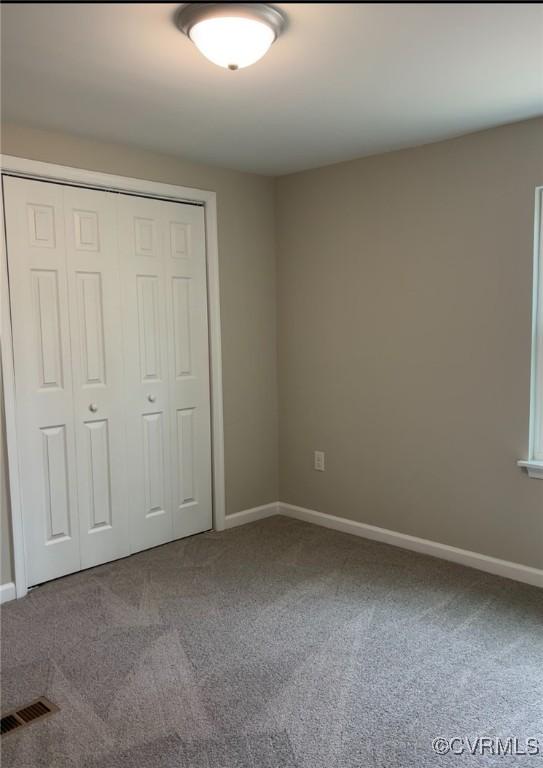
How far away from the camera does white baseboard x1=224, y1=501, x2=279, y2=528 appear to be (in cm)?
403

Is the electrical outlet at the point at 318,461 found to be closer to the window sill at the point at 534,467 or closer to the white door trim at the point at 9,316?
the white door trim at the point at 9,316

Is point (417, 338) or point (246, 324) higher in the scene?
point (246, 324)

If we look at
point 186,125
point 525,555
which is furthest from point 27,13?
point 525,555

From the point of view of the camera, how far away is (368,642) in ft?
8.49

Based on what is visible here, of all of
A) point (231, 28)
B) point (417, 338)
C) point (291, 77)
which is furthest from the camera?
point (417, 338)

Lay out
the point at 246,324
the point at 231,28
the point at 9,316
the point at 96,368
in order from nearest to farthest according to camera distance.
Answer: the point at 231,28, the point at 9,316, the point at 96,368, the point at 246,324

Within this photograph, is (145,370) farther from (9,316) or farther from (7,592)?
(7,592)

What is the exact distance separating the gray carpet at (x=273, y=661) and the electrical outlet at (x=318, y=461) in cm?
67

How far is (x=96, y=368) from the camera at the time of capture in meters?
3.31

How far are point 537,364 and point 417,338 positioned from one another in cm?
68

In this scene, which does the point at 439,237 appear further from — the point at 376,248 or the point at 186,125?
the point at 186,125

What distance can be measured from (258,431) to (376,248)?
145 cm

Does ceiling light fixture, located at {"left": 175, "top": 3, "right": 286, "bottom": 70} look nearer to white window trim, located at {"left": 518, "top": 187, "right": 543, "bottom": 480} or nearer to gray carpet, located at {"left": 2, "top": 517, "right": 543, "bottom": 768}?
white window trim, located at {"left": 518, "top": 187, "right": 543, "bottom": 480}

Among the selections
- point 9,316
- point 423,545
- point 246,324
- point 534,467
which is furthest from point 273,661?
point 246,324
